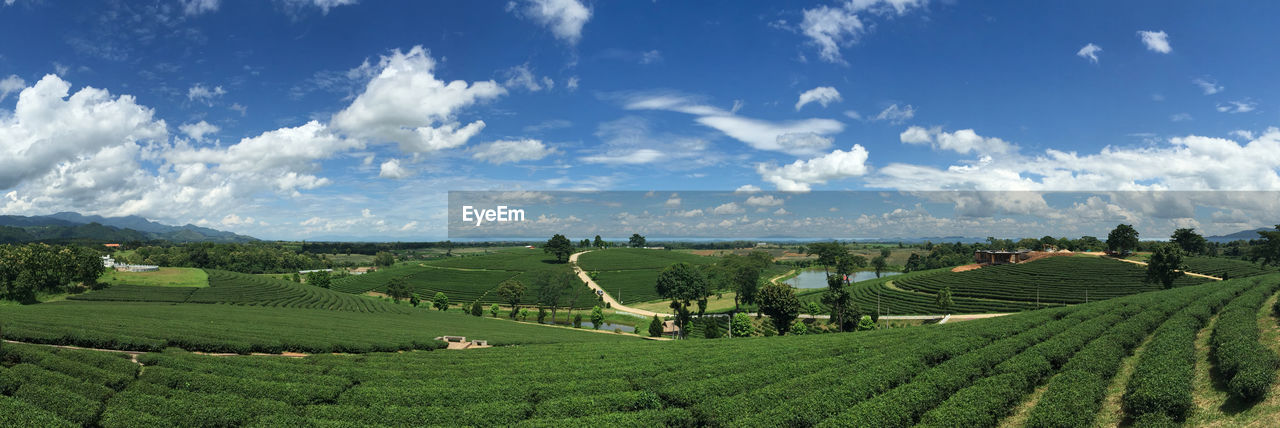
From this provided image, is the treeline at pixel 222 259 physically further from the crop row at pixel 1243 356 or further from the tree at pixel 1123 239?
the tree at pixel 1123 239

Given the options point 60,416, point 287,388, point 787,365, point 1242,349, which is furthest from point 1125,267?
point 60,416

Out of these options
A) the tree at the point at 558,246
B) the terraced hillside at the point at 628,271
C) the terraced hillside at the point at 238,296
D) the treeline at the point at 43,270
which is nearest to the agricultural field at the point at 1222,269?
the terraced hillside at the point at 628,271

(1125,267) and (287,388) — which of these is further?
(1125,267)

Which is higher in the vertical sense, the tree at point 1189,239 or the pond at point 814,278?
the tree at point 1189,239

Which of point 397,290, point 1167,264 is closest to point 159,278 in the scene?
point 397,290

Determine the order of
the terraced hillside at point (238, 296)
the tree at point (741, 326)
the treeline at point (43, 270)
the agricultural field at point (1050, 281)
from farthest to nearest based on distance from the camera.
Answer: the agricultural field at point (1050, 281) → the terraced hillside at point (238, 296) → the tree at point (741, 326) → the treeline at point (43, 270)

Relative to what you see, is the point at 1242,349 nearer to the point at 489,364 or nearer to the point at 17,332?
the point at 489,364

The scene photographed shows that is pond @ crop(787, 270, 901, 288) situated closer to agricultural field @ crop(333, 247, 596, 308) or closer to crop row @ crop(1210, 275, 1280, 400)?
agricultural field @ crop(333, 247, 596, 308)

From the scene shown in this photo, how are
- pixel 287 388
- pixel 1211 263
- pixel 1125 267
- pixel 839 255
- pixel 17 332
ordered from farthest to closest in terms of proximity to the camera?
pixel 839 255, pixel 1211 263, pixel 1125 267, pixel 17 332, pixel 287 388
